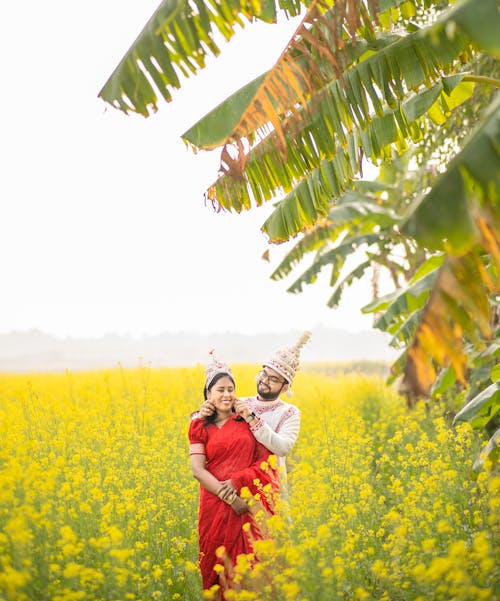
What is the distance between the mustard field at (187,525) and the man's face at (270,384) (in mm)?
561

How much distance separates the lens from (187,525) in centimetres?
511

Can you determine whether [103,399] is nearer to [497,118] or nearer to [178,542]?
[178,542]

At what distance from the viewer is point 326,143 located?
4.14 meters

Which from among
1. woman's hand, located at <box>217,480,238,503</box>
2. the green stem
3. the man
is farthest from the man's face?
the green stem

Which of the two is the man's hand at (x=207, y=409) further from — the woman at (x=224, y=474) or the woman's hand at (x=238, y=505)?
the woman's hand at (x=238, y=505)

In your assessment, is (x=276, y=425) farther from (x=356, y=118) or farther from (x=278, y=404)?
(x=356, y=118)

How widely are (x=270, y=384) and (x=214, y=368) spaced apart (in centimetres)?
44

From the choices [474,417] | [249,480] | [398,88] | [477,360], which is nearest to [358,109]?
[398,88]

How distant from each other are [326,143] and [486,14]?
160 centimetres

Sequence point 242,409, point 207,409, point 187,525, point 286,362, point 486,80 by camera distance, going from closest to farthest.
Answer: point 486,80
point 242,409
point 207,409
point 286,362
point 187,525

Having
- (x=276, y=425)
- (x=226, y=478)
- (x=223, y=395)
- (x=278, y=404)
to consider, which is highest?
(x=223, y=395)

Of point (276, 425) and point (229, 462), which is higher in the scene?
point (276, 425)

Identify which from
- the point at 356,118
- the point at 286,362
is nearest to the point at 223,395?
the point at 286,362

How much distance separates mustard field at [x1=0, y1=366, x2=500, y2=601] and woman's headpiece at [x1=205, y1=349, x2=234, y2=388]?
0.89 metres
